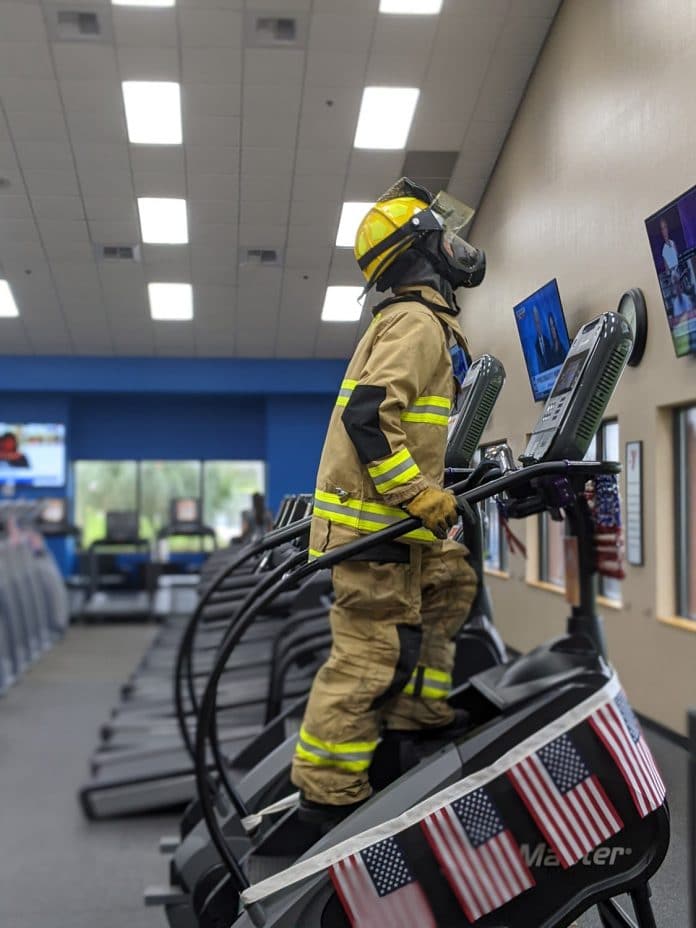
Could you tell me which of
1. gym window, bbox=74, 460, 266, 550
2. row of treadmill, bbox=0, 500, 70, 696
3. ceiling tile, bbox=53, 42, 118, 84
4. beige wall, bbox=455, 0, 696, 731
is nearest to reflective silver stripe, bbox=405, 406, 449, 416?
beige wall, bbox=455, 0, 696, 731

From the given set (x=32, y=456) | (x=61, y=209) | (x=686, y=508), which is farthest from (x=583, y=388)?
(x=32, y=456)

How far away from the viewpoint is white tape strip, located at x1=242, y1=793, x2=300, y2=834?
247cm

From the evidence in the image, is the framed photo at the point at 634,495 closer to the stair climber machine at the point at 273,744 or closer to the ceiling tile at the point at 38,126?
the stair climber machine at the point at 273,744

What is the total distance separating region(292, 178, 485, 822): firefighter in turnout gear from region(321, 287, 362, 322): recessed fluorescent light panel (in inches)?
2.0

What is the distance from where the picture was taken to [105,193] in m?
1.73

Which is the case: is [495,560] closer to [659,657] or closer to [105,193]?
[659,657]

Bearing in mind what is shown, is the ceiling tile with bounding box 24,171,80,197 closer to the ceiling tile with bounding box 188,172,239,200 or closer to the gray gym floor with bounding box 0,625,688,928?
the ceiling tile with bounding box 188,172,239,200

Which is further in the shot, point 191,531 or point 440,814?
point 191,531

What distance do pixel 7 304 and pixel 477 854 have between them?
4.24 ft

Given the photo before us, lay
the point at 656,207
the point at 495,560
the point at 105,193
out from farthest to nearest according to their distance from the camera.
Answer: the point at 495,560 → the point at 105,193 → the point at 656,207

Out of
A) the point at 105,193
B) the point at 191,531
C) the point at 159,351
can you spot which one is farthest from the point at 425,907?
the point at 191,531

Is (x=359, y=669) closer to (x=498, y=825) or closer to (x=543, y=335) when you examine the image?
(x=498, y=825)

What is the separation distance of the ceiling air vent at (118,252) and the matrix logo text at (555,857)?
1.25 meters

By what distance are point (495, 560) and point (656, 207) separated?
50.8 inches
